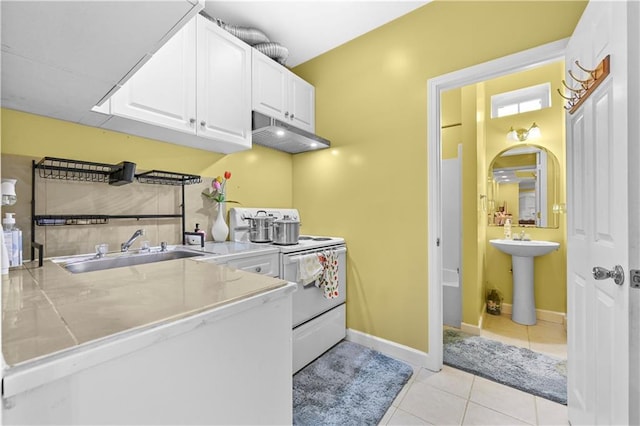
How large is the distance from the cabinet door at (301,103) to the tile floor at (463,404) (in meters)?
2.28

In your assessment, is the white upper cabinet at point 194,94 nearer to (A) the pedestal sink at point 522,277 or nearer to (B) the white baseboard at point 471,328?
(B) the white baseboard at point 471,328

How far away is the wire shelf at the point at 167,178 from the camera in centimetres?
178

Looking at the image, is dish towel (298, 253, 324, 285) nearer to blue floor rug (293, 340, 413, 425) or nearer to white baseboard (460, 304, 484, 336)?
blue floor rug (293, 340, 413, 425)

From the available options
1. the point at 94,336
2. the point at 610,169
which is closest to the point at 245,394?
the point at 94,336

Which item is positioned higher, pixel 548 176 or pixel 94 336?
pixel 548 176

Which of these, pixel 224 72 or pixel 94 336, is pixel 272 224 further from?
pixel 94 336

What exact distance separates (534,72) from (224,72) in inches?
128

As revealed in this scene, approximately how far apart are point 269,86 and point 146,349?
2.20m

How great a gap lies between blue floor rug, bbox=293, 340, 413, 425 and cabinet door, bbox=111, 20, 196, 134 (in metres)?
1.84

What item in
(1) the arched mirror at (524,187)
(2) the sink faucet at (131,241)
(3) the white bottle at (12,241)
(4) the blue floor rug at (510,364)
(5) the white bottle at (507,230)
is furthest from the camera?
(5) the white bottle at (507,230)

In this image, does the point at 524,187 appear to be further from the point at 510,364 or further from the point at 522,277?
the point at 510,364

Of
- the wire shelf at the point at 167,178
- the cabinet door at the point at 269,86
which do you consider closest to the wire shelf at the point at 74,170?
the wire shelf at the point at 167,178

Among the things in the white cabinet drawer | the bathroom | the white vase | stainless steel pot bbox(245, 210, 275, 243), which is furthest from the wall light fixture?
the white vase

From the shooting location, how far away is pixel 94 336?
1.66ft
